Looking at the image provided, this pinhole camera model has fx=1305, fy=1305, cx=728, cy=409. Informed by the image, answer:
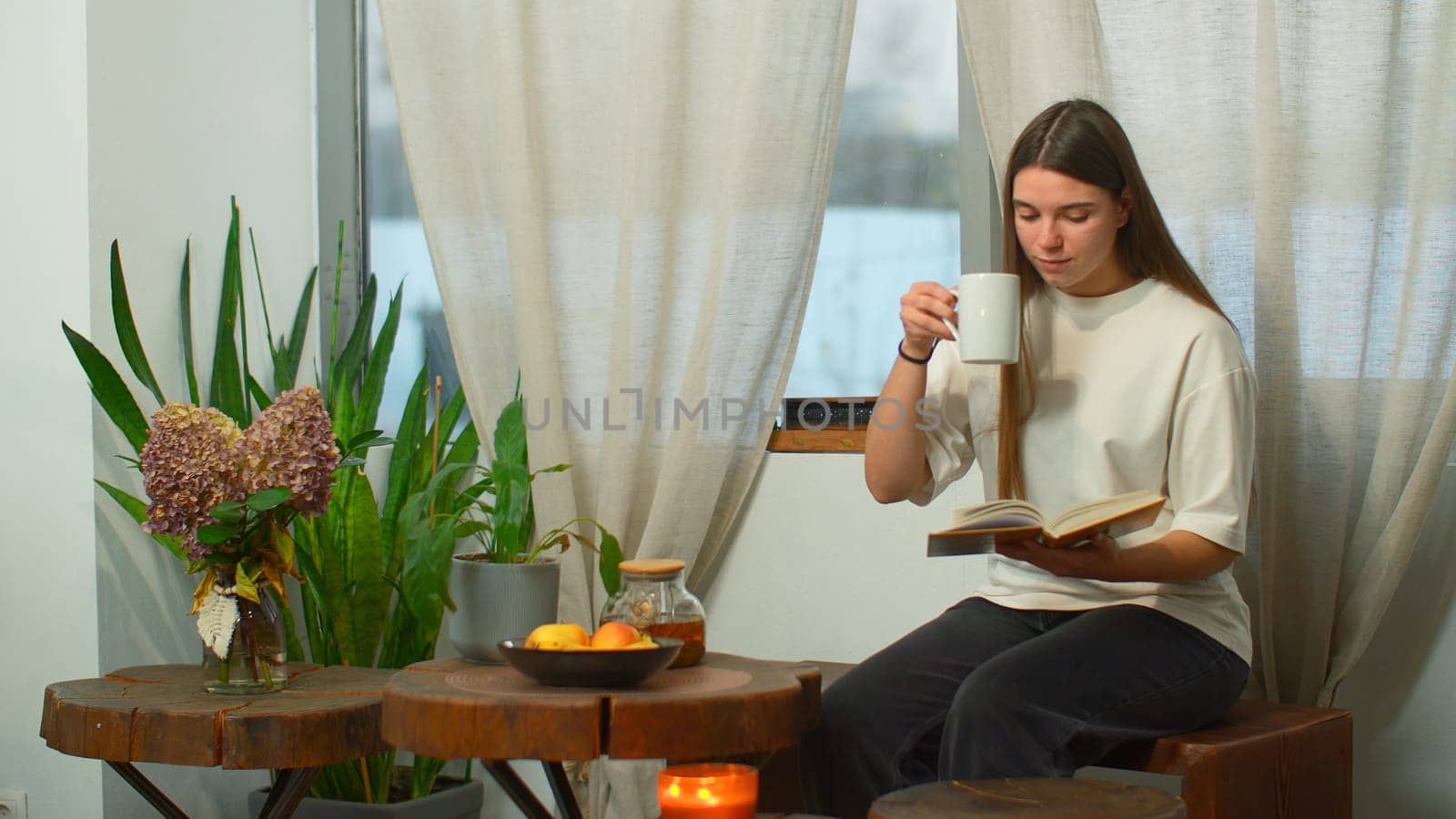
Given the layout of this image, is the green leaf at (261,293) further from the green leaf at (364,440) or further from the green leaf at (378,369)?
the green leaf at (364,440)

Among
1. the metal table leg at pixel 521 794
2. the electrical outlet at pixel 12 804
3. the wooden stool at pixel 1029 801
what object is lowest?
the electrical outlet at pixel 12 804

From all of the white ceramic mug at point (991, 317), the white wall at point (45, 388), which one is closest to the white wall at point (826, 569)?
the white ceramic mug at point (991, 317)

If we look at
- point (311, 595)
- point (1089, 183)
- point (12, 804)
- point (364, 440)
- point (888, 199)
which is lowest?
point (12, 804)

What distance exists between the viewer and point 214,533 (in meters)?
1.89

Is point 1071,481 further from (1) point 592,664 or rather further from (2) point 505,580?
(2) point 505,580

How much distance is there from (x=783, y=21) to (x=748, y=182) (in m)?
0.30

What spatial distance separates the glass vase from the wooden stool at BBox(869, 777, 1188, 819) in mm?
1008

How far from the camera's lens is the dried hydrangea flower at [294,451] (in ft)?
6.27

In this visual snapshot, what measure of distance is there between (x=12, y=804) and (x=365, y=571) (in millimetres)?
746

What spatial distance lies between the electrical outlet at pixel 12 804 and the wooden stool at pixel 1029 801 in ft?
5.74

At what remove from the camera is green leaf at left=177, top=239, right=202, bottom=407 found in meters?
2.49

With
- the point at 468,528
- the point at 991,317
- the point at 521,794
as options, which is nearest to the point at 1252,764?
the point at 991,317

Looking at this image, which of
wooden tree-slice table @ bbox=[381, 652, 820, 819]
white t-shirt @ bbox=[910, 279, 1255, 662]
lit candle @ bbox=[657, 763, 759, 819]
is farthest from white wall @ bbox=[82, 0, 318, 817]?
white t-shirt @ bbox=[910, 279, 1255, 662]

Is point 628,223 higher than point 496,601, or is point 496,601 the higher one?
point 628,223
